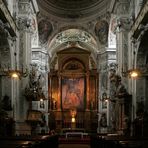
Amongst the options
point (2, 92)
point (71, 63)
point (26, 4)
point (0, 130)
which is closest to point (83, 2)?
point (71, 63)

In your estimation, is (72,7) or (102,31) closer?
(102,31)

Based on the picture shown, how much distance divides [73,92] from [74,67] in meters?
2.61

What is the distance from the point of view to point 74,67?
144 feet

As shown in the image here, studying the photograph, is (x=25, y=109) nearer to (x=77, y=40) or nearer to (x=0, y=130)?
(x=0, y=130)

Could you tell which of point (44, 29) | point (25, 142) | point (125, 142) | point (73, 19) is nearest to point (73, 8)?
point (73, 19)

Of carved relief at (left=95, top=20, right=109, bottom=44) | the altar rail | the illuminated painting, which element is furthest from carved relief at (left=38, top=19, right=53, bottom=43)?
the altar rail

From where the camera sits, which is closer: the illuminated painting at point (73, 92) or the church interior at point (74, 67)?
the church interior at point (74, 67)

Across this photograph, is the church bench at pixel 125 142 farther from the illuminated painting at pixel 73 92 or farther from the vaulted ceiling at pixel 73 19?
the illuminated painting at pixel 73 92

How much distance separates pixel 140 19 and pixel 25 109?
8.65m

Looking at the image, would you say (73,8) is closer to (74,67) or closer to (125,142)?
(74,67)

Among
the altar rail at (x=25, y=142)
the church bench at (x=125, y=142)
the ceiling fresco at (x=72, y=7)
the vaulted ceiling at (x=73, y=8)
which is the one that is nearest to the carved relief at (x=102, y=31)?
the vaulted ceiling at (x=73, y=8)

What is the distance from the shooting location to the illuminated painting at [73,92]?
4362cm

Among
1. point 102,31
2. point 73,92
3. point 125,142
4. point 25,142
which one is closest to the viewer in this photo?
point 125,142

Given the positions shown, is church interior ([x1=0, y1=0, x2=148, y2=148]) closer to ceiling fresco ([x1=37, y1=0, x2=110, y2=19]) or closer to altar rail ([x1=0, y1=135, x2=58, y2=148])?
ceiling fresco ([x1=37, y1=0, x2=110, y2=19])
